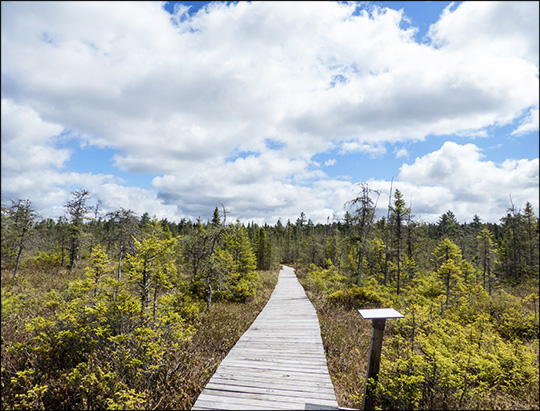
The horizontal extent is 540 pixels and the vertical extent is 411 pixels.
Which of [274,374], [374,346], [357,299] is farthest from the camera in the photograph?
[357,299]

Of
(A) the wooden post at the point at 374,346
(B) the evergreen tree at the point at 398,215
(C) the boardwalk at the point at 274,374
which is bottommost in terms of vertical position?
(C) the boardwalk at the point at 274,374

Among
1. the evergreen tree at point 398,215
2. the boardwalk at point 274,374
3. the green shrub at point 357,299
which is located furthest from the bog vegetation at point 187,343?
the evergreen tree at point 398,215

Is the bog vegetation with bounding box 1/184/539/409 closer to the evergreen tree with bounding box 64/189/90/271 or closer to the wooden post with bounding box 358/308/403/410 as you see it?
the wooden post with bounding box 358/308/403/410

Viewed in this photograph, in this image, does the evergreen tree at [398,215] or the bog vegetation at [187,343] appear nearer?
the bog vegetation at [187,343]

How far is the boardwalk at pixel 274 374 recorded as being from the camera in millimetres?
4785

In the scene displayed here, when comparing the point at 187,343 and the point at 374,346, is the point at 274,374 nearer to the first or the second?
the point at 374,346

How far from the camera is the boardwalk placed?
4785mm

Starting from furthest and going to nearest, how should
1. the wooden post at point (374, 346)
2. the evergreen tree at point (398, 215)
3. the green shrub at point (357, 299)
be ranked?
the evergreen tree at point (398, 215), the green shrub at point (357, 299), the wooden post at point (374, 346)

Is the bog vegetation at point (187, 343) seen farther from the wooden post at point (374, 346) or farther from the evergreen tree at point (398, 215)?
the evergreen tree at point (398, 215)

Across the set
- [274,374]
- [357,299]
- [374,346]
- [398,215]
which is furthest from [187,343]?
[398,215]

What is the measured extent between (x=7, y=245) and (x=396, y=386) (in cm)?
700

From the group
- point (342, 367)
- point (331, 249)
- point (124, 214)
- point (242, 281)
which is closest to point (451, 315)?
point (342, 367)

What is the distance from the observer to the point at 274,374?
5.77 m

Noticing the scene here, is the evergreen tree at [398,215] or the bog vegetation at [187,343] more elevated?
the evergreen tree at [398,215]
